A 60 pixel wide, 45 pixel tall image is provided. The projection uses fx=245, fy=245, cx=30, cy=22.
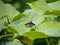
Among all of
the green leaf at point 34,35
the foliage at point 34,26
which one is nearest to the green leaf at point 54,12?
the foliage at point 34,26

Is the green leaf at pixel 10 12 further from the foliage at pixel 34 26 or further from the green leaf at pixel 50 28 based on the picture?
the green leaf at pixel 50 28

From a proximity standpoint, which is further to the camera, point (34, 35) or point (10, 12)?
point (10, 12)

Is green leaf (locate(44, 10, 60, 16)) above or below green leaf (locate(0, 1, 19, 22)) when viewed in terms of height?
above

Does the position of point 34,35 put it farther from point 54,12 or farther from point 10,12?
point 10,12

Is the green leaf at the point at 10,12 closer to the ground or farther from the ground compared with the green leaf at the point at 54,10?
closer to the ground

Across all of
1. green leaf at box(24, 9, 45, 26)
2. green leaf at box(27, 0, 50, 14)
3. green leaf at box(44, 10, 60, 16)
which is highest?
green leaf at box(27, 0, 50, 14)

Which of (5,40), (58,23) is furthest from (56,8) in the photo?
(5,40)

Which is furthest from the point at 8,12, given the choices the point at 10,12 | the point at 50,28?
the point at 50,28

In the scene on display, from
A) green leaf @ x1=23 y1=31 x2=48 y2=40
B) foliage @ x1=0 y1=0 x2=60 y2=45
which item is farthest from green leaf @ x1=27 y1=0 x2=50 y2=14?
green leaf @ x1=23 y1=31 x2=48 y2=40

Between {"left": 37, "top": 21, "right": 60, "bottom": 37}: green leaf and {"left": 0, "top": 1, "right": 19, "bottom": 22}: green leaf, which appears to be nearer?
{"left": 37, "top": 21, "right": 60, "bottom": 37}: green leaf

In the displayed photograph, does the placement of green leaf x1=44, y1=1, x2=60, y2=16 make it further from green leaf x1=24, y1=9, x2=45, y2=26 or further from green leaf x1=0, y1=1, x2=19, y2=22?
green leaf x1=0, y1=1, x2=19, y2=22
